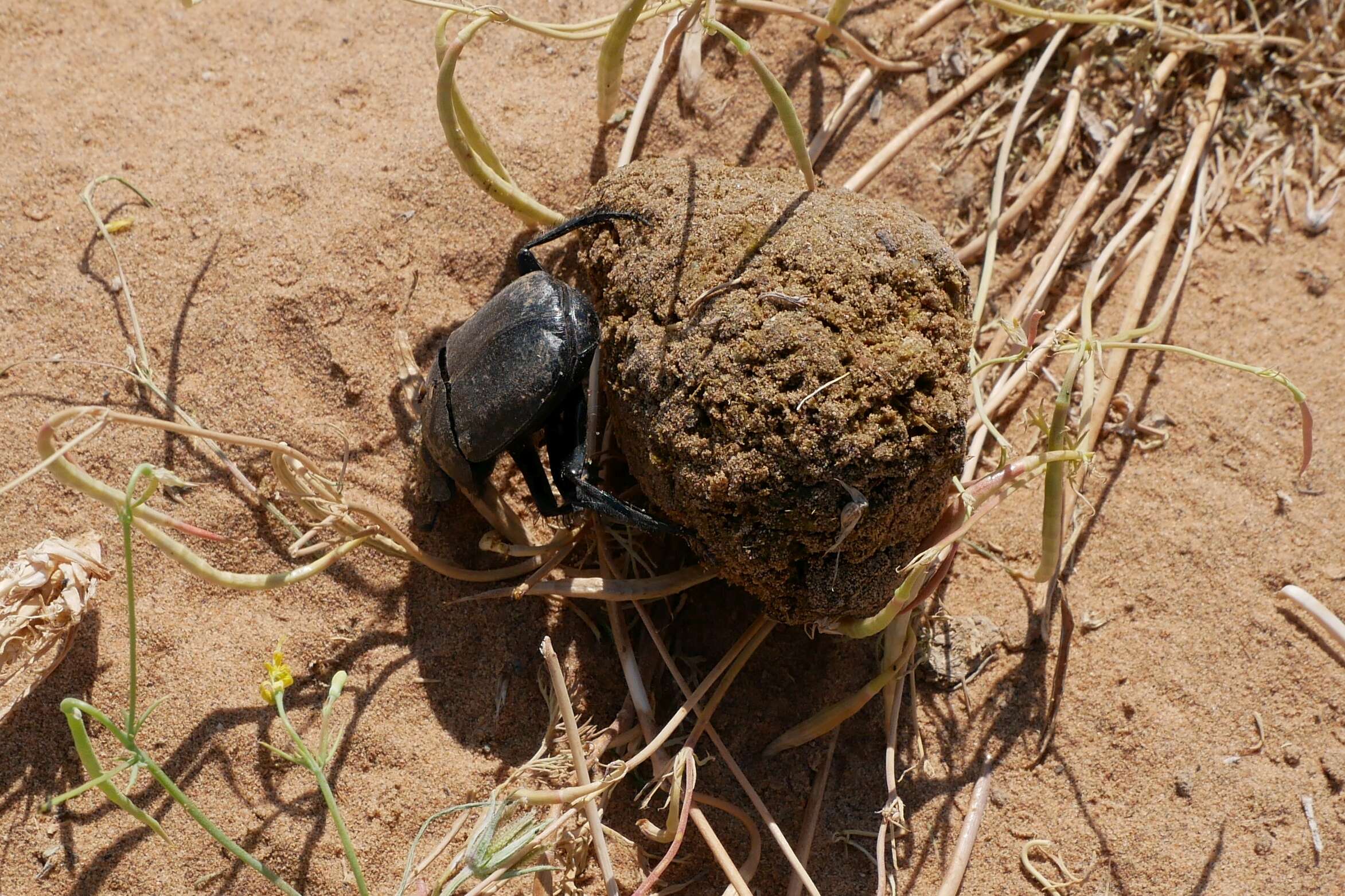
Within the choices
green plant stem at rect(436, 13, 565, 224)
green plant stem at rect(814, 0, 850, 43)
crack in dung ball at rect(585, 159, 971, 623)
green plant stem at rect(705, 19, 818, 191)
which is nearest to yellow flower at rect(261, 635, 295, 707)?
crack in dung ball at rect(585, 159, 971, 623)

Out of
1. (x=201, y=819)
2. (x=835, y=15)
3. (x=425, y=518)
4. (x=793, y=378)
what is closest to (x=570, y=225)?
(x=793, y=378)

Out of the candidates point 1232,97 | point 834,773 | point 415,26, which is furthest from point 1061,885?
point 415,26

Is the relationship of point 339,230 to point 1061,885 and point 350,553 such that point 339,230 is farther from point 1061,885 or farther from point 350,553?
point 1061,885

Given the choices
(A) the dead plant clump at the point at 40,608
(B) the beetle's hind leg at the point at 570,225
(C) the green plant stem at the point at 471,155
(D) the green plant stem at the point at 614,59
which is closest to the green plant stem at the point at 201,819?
(A) the dead plant clump at the point at 40,608

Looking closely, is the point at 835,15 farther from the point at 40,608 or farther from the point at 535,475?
the point at 40,608

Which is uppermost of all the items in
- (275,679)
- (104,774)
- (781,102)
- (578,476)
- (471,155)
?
(781,102)

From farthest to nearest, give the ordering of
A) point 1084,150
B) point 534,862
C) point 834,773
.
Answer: point 1084,150 → point 834,773 → point 534,862
